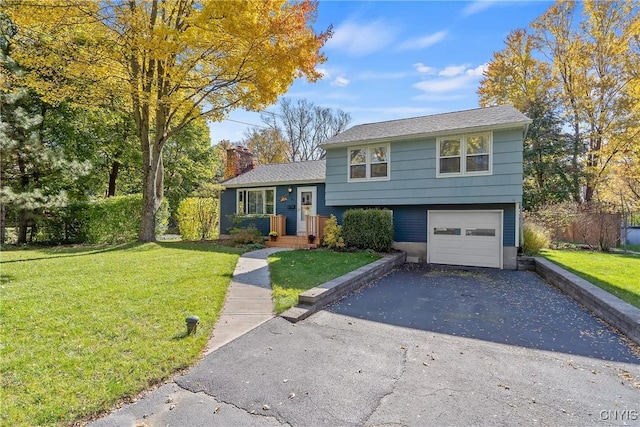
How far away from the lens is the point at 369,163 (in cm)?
1134

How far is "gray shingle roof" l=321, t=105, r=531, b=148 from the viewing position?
372 inches

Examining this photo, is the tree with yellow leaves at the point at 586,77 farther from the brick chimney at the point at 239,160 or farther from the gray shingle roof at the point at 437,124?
the brick chimney at the point at 239,160

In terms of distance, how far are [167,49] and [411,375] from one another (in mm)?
9707

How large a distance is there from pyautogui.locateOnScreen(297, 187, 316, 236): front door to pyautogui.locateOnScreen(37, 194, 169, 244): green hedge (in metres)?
6.53

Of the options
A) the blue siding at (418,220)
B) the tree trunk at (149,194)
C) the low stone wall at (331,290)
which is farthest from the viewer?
the tree trunk at (149,194)

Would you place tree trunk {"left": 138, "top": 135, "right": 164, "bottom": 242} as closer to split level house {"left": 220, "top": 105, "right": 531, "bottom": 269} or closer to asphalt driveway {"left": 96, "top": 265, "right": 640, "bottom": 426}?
split level house {"left": 220, "top": 105, "right": 531, "bottom": 269}

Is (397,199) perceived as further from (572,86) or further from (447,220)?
(572,86)

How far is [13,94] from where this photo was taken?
9.92m

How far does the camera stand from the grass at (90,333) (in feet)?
8.24

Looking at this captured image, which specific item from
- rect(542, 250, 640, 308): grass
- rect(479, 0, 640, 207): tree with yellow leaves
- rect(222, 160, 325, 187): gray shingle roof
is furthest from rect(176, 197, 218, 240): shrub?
rect(479, 0, 640, 207): tree with yellow leaves

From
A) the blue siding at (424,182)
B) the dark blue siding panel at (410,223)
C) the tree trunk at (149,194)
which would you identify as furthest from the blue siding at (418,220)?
the tree trunk at (149,194)

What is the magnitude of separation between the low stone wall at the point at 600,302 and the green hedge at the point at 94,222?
14.1 meters

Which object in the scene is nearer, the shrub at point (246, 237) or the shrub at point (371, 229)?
the shrub at point (371, 229)

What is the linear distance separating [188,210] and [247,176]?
3444 millimetres
